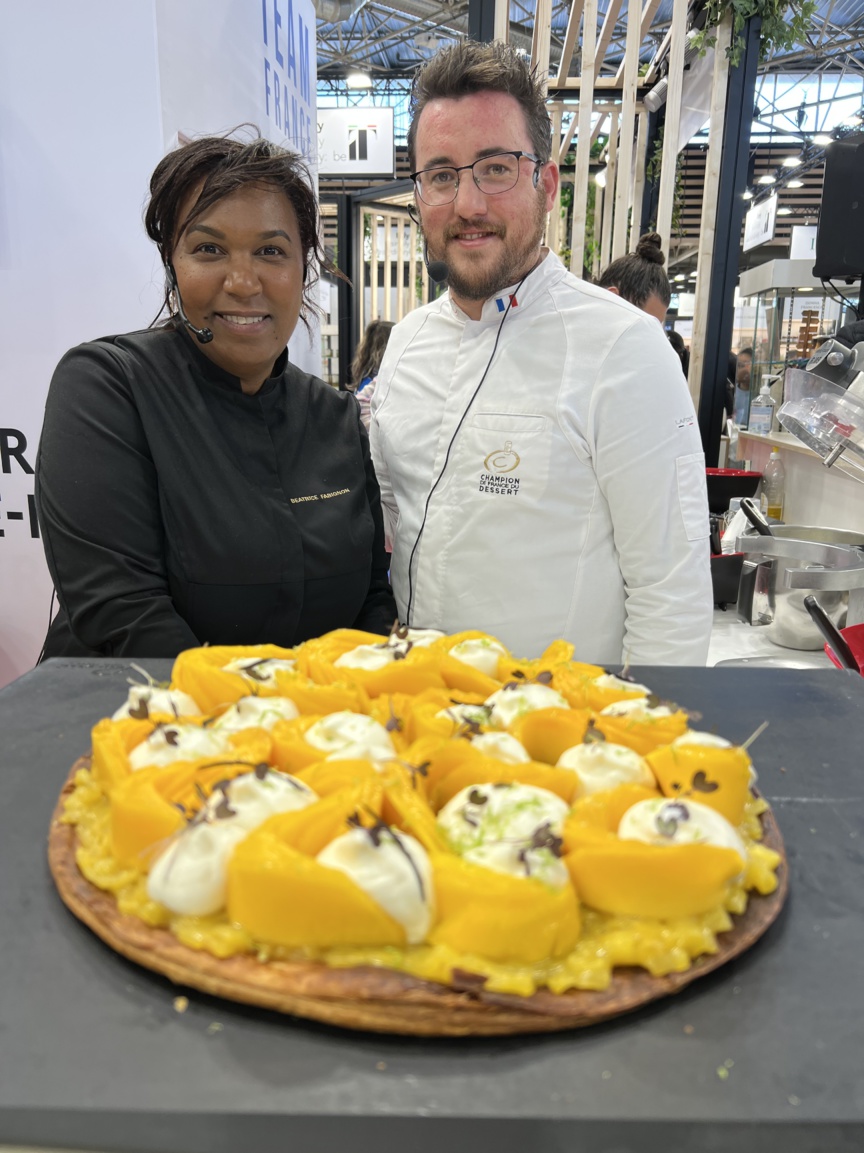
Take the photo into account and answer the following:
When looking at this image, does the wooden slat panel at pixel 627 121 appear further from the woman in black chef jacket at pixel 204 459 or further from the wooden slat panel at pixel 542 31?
the woman in black chef jacket at pixel 204 459

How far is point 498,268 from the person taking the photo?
5.72 ft

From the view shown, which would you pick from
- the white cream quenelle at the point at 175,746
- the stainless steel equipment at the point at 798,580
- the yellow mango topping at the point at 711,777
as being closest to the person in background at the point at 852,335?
the stainless steel equipment at the point at 798,580

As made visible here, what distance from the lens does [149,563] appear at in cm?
152

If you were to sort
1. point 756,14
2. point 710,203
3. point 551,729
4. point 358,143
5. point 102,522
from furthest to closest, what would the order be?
point 358,143, point 710,203, point 756,14, point 102,522, point 551,729

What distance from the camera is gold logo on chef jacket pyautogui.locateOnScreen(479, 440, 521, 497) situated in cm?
174

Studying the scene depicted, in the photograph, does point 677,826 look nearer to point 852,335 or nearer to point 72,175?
point 72,175

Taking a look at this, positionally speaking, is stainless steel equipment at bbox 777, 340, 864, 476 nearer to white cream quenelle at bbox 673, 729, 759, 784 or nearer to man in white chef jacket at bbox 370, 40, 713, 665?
Result: man in white chef jacket at bbox 370, 40, 713, 665

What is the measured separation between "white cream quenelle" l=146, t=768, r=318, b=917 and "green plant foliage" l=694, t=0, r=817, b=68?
4.11m

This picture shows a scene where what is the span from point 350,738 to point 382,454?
3.90ft

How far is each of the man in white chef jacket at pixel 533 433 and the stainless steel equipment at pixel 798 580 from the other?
2.16ft

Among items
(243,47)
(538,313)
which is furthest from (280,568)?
(243,47)

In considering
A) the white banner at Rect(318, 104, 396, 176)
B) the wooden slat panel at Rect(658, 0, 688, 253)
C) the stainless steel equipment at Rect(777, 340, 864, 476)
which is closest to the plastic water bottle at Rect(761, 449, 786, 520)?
the wooden slat panel at Rect(658, 0, 688, 253)

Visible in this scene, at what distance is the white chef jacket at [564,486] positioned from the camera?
5.47 ft

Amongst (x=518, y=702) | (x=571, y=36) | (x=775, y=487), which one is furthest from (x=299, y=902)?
(x=571, y=36)
